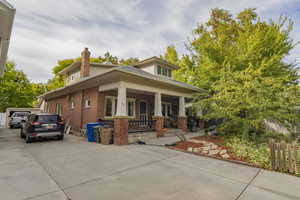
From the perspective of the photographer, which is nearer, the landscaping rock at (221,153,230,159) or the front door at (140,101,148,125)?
the landscaping rock at (221,153,230,159)

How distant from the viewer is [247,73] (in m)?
7.62

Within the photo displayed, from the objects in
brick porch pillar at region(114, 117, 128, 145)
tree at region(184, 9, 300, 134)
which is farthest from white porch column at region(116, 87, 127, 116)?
tree at region(184, 9, 300, 134)

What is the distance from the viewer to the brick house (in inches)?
301

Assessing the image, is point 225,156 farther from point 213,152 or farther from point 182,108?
point 182,108

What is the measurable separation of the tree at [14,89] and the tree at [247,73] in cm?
2773

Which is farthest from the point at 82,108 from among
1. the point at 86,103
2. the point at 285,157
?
the point at 285,157

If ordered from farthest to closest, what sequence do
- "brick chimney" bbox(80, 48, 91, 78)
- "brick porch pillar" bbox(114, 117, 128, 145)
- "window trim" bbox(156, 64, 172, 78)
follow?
"window trim" bbox(156, 64, 172, 78) < "brick chimney" bbox(80, 48, 91, 78) < "brick porch pillar" bbox(114, 117, 128, 145)

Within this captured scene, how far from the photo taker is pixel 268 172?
4191 mm

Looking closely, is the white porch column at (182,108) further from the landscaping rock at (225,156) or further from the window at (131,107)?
the landscaping rock at (225,156)

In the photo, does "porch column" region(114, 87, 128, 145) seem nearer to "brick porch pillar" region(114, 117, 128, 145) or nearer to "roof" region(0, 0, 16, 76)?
"brick porch pillar" region(114, 117, 128, 145)

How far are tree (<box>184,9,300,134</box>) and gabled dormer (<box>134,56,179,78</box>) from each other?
255 cm

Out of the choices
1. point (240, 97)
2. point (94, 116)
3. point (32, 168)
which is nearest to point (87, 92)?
point (94, 116)

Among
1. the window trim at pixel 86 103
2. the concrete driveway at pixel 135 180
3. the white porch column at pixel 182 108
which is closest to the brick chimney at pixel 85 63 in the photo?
the window trim at pixel 86 103

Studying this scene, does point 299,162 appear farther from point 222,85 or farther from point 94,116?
point 94,116
